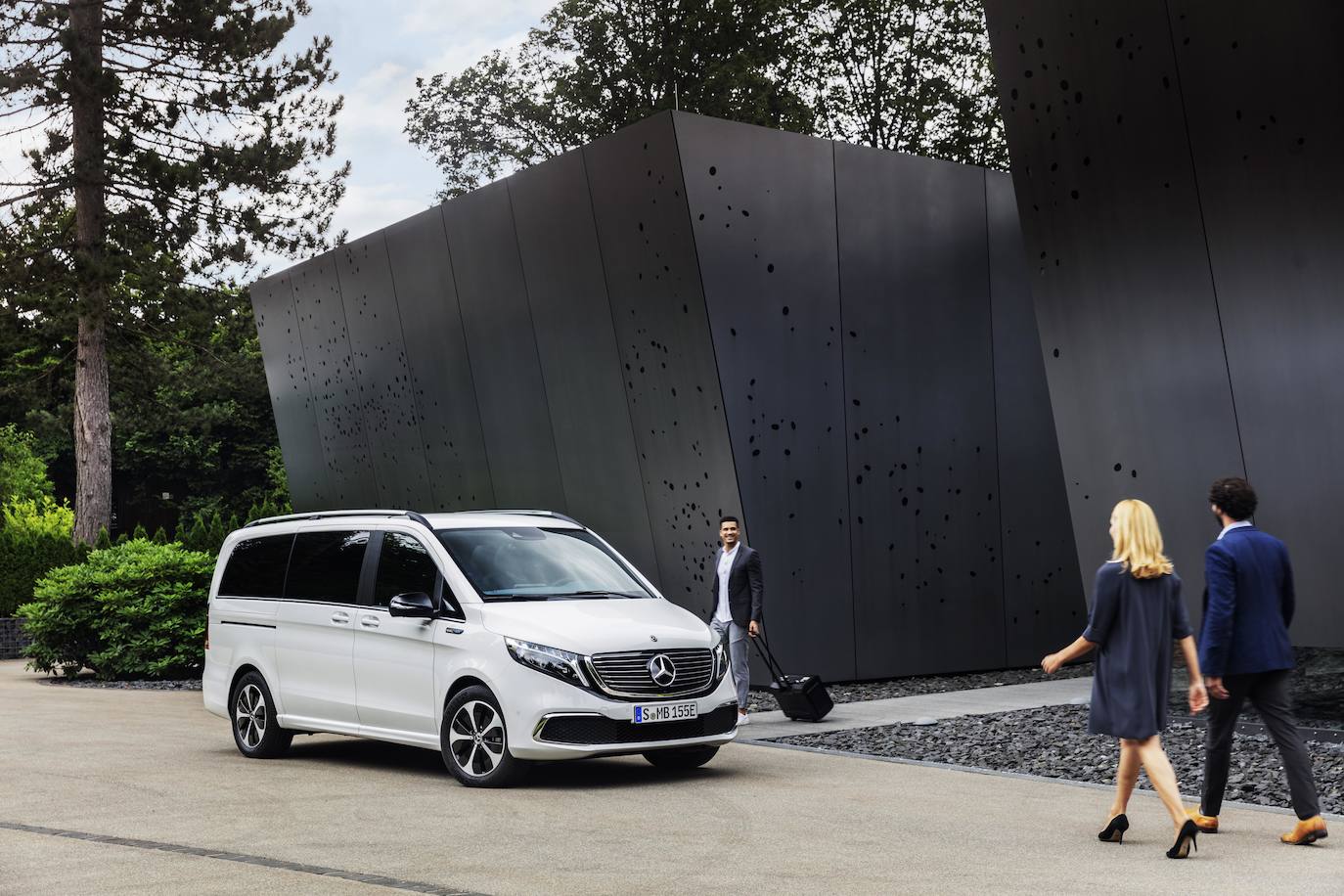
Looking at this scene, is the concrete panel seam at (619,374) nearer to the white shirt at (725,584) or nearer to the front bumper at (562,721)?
the white shirt at (725,584)

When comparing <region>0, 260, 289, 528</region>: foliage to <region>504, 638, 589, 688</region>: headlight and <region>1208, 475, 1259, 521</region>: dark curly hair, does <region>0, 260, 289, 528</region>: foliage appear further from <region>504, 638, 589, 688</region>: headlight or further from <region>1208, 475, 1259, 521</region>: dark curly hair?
<region>1208, 475, 1259, 521</region>: dark curly hair

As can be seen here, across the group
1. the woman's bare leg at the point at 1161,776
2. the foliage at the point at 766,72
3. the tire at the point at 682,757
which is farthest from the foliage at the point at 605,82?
the woman's bare leg at the point at 1161,776

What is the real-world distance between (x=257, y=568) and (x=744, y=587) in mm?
4229

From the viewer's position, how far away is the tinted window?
1088 centimetres

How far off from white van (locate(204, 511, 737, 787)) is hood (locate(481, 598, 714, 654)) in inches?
0.6

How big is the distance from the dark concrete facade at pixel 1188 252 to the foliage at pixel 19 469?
47.7 meters

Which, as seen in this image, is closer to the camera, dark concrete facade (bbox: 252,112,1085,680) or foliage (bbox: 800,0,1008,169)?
dark concrete facade (bbox: 252,112,1085,680)

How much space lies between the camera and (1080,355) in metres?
14.0

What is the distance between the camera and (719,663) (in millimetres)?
10609

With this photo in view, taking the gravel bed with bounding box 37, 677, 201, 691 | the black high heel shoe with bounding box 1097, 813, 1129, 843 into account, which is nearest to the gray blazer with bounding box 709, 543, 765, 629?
the black high heel shoe with bounding box 1097, 813, 1129, 843

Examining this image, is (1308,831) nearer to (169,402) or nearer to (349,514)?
(349,514)

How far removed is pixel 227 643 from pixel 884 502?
793 centimetres

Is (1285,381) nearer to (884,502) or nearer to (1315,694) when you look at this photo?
(1315,694)

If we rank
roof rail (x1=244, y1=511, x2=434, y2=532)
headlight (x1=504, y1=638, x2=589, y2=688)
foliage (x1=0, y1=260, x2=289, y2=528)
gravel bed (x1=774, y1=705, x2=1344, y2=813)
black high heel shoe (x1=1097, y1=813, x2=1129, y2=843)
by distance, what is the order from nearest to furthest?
black high heel shoe (x1=1097, y1=813, x2=1129, y2=843)
gravel bed (x1=774, y1=705, x2=1344, y2=813)
headlight (x1=504, y1=638, x2=589, y2=688)
roof rail (x1=244, y1=511, x2=434, y2=532)
foliage (x1=0, y1=260, x2=289, y2=528)
